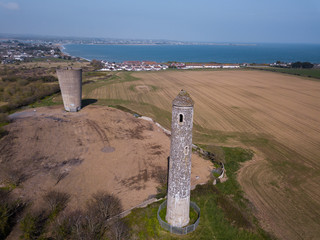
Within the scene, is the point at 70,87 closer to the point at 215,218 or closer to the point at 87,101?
the point at 87,101

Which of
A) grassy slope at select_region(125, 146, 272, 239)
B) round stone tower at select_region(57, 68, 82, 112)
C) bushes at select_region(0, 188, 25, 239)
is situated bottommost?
Result: grassy slope at select_region(125, 146, 272, 239)

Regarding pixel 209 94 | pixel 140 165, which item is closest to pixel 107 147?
pixel 140 165

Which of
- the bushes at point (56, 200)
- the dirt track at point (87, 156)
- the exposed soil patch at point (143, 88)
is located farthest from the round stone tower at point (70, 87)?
the bushes at point (56, 200)

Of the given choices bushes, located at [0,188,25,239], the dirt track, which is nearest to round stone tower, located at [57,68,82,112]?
the dirt track

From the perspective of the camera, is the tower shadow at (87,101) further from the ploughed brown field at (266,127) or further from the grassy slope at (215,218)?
the grassy slope at (215,218)

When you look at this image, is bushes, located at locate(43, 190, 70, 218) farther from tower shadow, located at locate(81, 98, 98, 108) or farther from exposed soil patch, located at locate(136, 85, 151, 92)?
exposed soil patch, located at locate(136, 85, 151, 92)

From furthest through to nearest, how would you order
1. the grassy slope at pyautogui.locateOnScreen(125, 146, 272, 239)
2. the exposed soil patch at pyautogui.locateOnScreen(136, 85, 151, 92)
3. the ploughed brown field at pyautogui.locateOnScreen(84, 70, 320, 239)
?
the exposed soil patch at pyautogui.locateOnScreen(136, 85, 151, 92)
the ploughed brown field at pyautogui.locateOnScreen(84, 70, 320, 239)
the grassy slope at pyautogui.locateOnScreen(125, 146, 272, 239)

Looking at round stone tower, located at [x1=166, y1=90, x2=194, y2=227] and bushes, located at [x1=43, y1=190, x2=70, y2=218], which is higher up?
round stone tower, located at [x1=166, y1=90, x2=194, y2=227]
